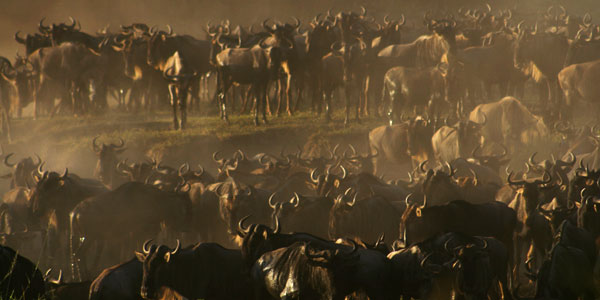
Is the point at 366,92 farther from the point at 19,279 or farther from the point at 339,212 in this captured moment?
the point at 19,279

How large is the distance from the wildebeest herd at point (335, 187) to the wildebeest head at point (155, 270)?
2 cm

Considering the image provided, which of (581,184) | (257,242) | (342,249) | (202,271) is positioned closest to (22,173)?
(202,271)

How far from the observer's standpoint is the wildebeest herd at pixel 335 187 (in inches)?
489

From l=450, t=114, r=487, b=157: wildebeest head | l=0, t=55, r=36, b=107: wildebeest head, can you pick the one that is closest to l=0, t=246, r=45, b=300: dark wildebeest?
l=450, t=114, r=487, b=157: wildebeest head

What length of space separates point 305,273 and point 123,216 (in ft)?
23.9

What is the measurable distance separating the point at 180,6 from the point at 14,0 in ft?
41.4

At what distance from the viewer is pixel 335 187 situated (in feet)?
61.3

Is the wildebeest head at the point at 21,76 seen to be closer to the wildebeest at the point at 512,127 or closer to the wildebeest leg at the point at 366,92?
the wildebeest leg at the point at 366,92

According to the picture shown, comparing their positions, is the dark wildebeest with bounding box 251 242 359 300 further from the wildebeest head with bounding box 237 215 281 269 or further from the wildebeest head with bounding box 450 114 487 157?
the wildebeest head with bounding box 450 114 487 157

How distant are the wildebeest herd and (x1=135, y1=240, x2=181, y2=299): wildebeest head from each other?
2 centimetres

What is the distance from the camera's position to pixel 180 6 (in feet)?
203

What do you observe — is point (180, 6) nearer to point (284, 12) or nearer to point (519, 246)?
point (284, 12)

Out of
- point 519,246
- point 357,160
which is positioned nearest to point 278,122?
point 357,160

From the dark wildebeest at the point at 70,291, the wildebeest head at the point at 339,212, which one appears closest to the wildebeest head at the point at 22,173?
the wildebeest head at the point at 339,212
